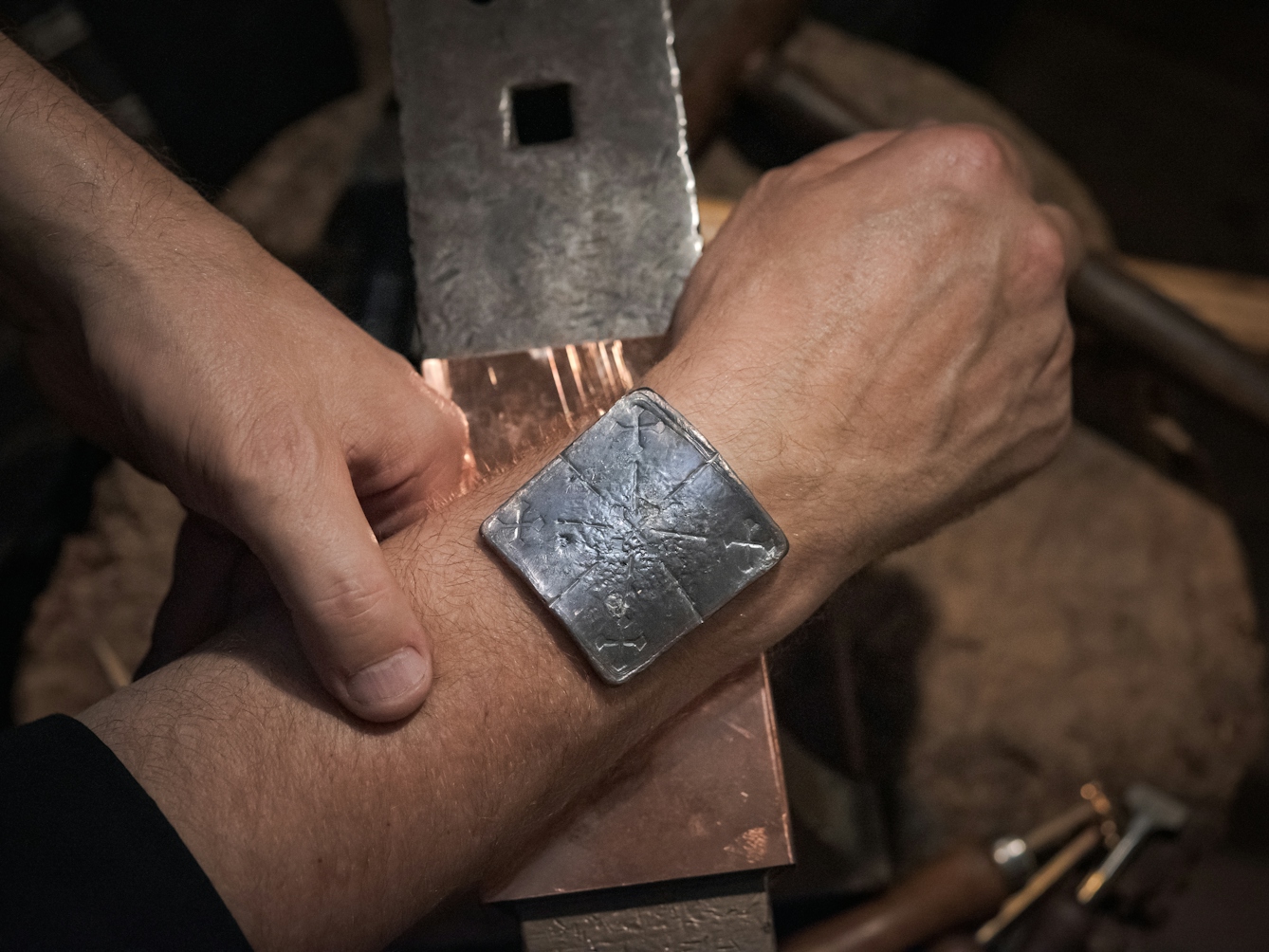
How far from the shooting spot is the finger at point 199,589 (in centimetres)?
93

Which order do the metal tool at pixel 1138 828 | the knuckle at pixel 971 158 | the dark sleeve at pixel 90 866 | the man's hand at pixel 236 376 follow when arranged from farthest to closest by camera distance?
the metal tool at pixel 1138 828 < the knuckle at pixel 971 158 < the man's hand at pixel 236 376 < the dark sleeve at pixel 90 866

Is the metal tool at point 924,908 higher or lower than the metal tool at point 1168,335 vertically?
lower

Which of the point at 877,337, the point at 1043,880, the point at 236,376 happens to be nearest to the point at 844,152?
the point at 877,337

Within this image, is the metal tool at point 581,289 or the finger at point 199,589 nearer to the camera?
the metal tool at point 581,289

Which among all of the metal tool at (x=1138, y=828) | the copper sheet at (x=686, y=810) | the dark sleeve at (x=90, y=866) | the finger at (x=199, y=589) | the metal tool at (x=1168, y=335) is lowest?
the metal tool at (x=1138, y=828)

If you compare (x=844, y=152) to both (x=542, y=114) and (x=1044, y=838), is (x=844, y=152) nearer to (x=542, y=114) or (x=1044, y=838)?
(x=542, y=114)

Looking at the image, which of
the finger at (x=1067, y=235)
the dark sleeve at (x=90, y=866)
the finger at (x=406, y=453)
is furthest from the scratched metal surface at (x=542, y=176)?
the dark sleeve at (x=90, y=866)

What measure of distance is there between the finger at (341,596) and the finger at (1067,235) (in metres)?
0.73

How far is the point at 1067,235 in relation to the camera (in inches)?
38.4

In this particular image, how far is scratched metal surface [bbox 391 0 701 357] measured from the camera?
3.12ft

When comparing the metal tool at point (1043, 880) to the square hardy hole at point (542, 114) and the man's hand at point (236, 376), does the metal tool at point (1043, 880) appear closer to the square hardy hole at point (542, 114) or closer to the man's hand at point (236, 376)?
the man's hand at point (236, 376)

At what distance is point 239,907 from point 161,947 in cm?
5

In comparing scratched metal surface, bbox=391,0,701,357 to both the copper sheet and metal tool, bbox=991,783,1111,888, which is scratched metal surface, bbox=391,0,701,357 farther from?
metal tool, bbox=991,783,1111,888

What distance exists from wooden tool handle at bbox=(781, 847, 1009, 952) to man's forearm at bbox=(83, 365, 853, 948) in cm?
64
